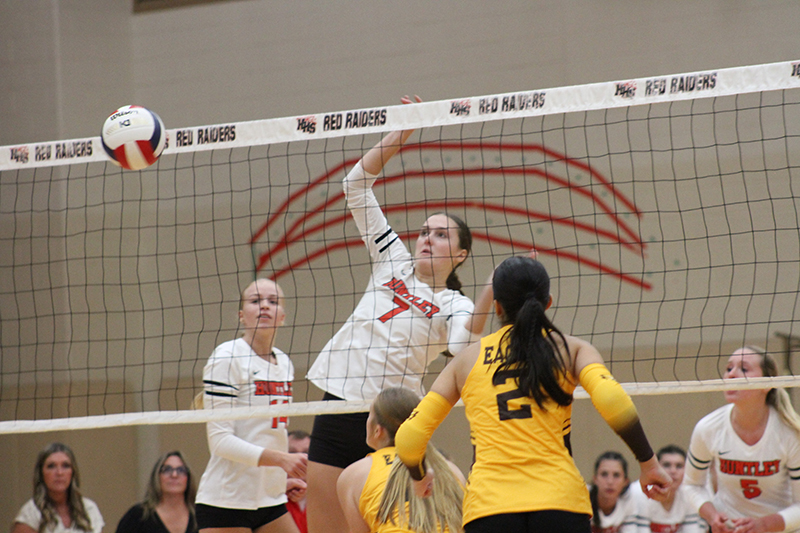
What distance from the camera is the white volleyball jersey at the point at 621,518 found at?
677cm

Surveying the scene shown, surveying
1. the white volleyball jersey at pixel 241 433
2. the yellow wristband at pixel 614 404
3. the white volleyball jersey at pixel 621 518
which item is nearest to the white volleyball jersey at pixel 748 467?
the white volleyball jersey at pixel 621 518

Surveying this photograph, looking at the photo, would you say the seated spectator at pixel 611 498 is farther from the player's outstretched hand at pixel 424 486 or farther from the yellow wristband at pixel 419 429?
the yellow wristband at pixel 419 429

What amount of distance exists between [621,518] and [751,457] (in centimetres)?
167

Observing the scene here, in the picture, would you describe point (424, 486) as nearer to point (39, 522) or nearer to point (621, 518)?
point (621, 518)

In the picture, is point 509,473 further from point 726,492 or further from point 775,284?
point 775,284

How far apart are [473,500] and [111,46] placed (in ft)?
29.6

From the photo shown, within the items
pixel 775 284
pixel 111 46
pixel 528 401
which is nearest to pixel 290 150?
pixel 111 46

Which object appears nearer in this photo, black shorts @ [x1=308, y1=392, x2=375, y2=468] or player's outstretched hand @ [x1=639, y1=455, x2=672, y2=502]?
player's outstretched hand @ [x1=639, y1=455, x2=672, y2=502]

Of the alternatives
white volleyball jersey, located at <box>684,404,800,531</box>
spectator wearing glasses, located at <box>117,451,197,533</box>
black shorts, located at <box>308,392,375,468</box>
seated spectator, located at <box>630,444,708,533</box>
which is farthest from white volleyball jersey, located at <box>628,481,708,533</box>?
spectator wearing glasses, located at <box>117,451,197,533</box>

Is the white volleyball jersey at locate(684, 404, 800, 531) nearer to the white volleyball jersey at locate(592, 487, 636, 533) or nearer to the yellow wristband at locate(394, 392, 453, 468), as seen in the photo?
the white volleyball jersey at locate(592, 487, 636, 533)

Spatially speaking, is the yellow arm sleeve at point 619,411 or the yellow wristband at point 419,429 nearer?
the yellow arm sleeve at point 619,411

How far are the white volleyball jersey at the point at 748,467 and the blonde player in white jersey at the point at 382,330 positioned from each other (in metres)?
2.00

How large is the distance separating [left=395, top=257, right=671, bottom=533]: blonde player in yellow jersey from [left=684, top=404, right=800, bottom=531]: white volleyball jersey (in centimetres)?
243

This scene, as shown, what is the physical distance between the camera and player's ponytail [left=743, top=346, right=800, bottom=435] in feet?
17.1
